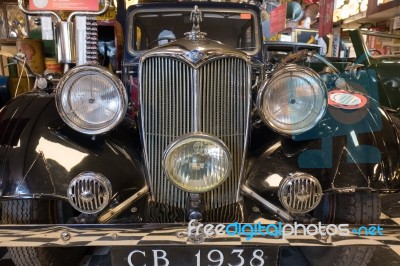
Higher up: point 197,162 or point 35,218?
point 197,162

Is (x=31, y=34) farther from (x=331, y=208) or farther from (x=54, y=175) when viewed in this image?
(x=331, y=208)

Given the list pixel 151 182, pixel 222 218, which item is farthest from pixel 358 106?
pixel 151 182

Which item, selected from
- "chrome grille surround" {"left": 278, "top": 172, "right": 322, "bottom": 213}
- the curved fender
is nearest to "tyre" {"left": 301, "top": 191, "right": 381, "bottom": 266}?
Answer: "chrome grille surround" {"left": 278, "top": 172, "right": 322, "bottom": 213}

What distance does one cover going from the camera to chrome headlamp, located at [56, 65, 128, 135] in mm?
1529

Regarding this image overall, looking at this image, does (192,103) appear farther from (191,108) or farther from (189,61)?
(189,61)

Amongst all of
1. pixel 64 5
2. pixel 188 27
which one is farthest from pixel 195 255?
pixel 188 27

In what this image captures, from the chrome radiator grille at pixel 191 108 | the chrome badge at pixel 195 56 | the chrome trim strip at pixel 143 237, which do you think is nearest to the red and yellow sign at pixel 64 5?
the chrome radiator grille at pixel 191 108

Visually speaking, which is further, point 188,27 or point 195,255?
point 188,27

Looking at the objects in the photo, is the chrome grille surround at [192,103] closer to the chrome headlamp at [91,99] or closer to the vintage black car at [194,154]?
the vintage black car at [194,154]

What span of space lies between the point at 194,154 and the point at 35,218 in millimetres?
784

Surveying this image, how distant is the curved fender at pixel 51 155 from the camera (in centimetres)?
Answer: 148

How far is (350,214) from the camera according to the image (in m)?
1.67

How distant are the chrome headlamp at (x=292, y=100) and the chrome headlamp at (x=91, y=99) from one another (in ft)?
2.00

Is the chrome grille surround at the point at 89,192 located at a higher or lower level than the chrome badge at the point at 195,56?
lower
